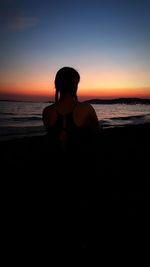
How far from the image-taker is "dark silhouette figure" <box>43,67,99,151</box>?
7.34 ft

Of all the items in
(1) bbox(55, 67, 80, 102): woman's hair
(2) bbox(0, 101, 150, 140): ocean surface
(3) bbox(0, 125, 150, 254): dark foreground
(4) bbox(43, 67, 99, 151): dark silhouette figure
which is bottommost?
(2) bbox(0, 101, 150, 140): ocean surface

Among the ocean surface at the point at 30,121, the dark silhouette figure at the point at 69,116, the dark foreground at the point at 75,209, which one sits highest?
the dark silhouette figure at the point at 69,116

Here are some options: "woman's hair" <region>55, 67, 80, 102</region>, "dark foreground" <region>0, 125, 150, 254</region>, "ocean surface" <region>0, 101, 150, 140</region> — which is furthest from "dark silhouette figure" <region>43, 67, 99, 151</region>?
"ocean surface" <region>0, 101, 150, 140</region>

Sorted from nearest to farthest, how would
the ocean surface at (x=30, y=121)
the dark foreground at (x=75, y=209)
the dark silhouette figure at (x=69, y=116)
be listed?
1. the dark silhouette figure at (x=69, y=116)
2. the dark foreground at (x=75, y=209)
3. the ocean surface at (x=30, y=121)

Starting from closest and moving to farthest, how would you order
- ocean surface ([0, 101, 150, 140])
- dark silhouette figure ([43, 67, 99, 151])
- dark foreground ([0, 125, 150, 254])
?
dark silhouette figure ([43, 67, 99, 151]) < dark foreground ([0, 125, 150, 254]) < ocean surface ([0, 101, 150, 140])

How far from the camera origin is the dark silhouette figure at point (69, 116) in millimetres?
A: 2238

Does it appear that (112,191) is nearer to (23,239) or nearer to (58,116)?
(23,239)

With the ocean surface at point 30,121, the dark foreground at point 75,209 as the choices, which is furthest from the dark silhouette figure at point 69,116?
the ocean surface at point 30,121

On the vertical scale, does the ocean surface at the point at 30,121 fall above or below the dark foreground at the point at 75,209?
below

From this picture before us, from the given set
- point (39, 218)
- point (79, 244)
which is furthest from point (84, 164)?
point (39, 218)

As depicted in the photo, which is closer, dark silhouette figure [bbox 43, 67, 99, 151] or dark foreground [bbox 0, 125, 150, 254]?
dark silhouette figure [bbox 43, 67, 99, 151]

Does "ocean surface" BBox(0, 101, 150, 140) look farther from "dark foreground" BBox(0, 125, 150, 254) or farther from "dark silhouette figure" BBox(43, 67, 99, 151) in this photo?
"dark silhouette figure" BBox(43, 67, 99, 151)

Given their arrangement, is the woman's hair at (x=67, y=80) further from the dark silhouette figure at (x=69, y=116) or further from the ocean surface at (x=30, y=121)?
the ocean surface at (x=30, y=121)

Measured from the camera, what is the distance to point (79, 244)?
2969mm
